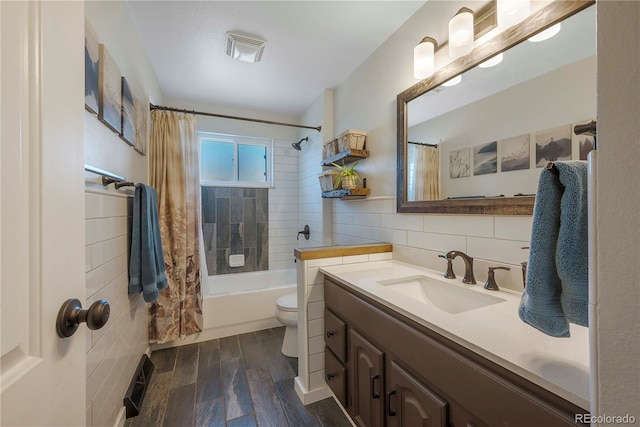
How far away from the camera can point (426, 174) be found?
151 cm

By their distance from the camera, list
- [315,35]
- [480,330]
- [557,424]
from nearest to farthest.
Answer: [557,424]
[480,330]
[315,35]

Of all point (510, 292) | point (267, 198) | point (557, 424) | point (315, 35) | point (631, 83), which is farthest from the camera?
point (267, 198)

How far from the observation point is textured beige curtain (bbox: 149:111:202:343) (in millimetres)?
2164

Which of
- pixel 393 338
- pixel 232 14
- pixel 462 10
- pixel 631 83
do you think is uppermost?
pixel 232 14

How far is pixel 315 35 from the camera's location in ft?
5.78

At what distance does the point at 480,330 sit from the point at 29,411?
981mm

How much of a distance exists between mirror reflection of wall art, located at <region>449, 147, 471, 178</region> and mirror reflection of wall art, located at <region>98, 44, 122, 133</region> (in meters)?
1.70

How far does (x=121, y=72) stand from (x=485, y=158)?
197 cm

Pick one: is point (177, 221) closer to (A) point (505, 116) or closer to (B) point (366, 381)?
(B) point (366, 381)

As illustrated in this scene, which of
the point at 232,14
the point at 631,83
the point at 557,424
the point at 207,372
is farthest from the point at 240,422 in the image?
the point at 232,14

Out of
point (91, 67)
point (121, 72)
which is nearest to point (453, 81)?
point (91, 67)

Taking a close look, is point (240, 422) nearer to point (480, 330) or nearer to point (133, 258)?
point (133, 258)

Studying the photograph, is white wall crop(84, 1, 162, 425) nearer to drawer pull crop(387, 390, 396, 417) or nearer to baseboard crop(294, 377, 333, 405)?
baseboard crop(294, 377, 333, 405)

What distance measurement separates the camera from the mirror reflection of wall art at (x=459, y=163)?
4.18 feet
